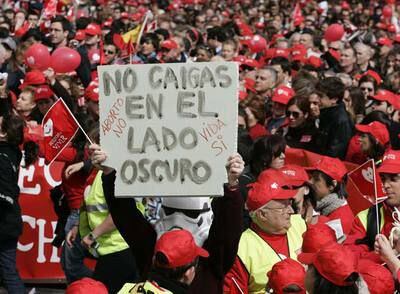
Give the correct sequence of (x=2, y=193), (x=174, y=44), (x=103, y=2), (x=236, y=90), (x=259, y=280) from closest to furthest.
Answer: (x=236, y=90), (x=259, y=280), (x=2, y=193), (x=174, y=44), (x=103, y=2)

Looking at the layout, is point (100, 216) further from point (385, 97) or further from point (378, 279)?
point (385, 97)

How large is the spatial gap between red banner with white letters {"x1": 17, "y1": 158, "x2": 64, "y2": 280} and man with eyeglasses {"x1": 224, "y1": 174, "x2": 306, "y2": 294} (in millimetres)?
3593

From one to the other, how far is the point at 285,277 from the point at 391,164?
5.62ft

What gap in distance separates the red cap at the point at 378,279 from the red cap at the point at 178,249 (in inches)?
30.0

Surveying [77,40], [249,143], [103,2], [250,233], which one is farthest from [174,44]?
[103,2]

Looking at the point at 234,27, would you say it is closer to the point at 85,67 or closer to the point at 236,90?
the point at 85,67

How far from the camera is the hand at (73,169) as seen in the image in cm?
750

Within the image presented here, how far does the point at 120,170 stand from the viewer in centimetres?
469

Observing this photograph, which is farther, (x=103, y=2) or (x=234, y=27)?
→ (x=103, y=2)

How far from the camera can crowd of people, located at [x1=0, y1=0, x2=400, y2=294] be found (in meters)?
4.57

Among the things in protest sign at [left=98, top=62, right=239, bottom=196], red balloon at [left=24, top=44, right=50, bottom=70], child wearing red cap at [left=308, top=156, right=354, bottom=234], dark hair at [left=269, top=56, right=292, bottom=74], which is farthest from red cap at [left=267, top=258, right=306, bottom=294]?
dark hair at [left=269, top=56, right=292, bottom=74]

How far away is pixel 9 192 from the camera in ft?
23.9

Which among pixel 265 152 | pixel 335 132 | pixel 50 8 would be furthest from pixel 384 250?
pixel 50 8

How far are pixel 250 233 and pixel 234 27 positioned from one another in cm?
1418
